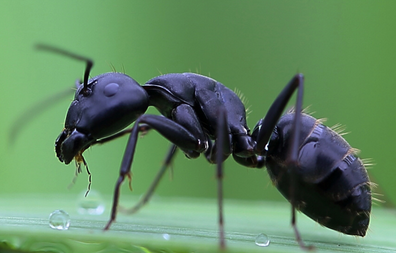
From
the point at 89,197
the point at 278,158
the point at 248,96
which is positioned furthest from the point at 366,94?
the point at 89,197

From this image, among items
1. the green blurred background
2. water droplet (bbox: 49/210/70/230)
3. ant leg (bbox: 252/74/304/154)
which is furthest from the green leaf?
the green blurred background

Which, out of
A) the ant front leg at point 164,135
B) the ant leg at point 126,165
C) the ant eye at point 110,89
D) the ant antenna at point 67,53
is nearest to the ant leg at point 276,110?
the ant front leg at point 164,135

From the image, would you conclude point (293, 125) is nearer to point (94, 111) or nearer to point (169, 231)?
point (169, 231)

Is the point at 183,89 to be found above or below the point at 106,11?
below

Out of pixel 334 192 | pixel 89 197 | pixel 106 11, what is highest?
pixel 106 11

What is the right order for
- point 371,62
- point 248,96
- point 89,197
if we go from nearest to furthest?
point 89,197 < point 371,62 < point 248,96

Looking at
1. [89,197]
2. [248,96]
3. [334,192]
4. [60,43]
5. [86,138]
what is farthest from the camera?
[248,96]

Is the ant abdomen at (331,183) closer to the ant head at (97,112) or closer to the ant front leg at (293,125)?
the ant front leg at (293,125)

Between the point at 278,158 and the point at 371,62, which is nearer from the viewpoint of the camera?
the point at 278,158

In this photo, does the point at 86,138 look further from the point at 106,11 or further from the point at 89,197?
the point at 106,11
